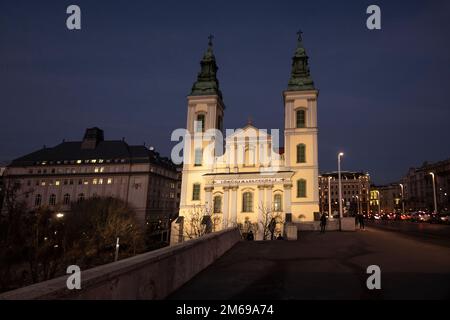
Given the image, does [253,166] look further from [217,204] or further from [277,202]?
[217,204]

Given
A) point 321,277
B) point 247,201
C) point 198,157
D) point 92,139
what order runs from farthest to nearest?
point 92,139
point 198,157
point 247,201
point 321,277

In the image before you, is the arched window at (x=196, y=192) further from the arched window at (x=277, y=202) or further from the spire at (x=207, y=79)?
the spire at (x=207, y=79)

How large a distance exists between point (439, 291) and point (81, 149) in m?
97.1

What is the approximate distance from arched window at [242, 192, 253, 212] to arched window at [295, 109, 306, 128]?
41.6ft

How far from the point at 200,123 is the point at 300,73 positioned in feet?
58.6

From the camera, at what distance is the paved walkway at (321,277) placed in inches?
283

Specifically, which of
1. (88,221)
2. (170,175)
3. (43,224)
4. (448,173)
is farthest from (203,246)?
(448,173)

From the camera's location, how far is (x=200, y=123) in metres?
52.5

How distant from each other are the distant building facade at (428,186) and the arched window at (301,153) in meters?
65.6

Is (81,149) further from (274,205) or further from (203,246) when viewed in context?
(203,246)

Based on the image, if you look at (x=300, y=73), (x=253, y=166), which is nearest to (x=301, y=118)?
(x=300, y=73)
